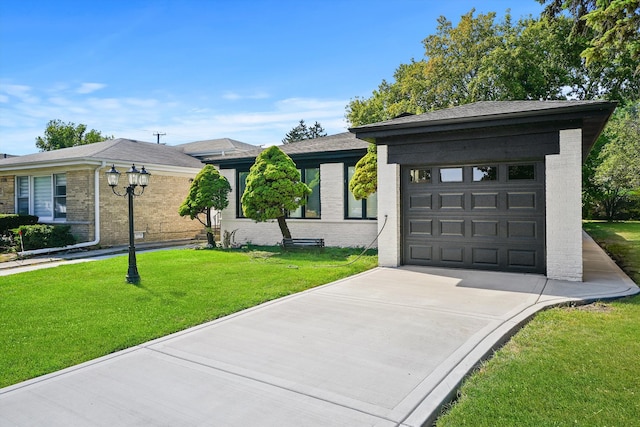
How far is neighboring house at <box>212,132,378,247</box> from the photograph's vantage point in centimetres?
1307

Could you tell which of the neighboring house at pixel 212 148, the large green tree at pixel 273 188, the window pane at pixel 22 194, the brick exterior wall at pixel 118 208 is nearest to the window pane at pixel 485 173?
the large green tree at pixel 273 188

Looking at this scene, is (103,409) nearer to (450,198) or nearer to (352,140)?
(450,198)

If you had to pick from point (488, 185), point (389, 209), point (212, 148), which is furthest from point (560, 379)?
point (212, 148)

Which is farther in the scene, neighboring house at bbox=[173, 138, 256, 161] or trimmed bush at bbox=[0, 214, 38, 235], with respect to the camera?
neighboring house at bbox=[173, 138, 256, 161]

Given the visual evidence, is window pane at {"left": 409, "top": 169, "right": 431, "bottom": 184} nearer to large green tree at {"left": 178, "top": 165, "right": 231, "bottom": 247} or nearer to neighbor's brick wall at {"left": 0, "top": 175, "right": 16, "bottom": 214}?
large green tree at {"left": 178, "top": 165, "right": 231, "bottom": 247}

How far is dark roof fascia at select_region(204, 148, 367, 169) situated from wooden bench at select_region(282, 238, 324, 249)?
8.93 ft

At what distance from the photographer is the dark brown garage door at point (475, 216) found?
27.2 ft

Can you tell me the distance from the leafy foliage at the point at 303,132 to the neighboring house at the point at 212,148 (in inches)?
1086

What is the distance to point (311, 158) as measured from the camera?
45.7 feet

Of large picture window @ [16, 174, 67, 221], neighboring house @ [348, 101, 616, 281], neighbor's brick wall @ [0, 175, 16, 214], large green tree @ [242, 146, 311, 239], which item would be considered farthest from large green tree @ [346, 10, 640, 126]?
neighbor's brick wall @ [0, 175, 16, 214]

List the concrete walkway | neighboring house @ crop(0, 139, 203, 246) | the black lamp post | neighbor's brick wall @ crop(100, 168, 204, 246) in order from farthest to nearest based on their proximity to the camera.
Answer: neighbor's brick wall @ crop(100, 168, 204, 246) < neighboring house @ crop(0, 139, 203, 246) < the black lamp post < the concrete walkway

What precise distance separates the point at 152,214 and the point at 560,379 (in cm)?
1591

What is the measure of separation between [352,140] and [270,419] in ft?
40.5

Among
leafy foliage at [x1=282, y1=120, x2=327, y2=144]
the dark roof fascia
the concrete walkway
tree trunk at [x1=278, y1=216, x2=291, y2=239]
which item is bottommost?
the concrete walkway
